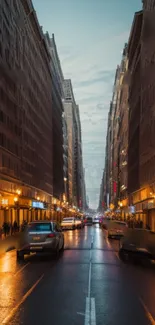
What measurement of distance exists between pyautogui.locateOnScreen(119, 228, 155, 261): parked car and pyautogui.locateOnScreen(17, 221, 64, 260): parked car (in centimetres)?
348

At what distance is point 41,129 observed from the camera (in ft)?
312

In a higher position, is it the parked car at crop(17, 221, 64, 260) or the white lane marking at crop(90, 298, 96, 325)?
the parked car at crop(17, 221, 64, 260)

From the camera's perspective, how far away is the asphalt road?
9.51 m

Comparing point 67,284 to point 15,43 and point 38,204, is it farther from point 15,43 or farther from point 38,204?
point 38,204

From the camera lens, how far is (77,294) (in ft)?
40.6

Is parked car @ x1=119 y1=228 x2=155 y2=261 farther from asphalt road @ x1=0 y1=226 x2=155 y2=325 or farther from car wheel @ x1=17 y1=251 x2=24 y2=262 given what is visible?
car wheel @ x1=17 y1=251 x2=24 y2=262

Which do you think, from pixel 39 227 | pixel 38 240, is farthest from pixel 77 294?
pixel 39 227

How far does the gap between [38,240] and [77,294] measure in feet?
36.8

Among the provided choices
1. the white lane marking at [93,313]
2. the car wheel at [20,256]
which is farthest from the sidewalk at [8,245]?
the white lane marking at [93,313]

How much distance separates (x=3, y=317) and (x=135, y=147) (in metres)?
75.1

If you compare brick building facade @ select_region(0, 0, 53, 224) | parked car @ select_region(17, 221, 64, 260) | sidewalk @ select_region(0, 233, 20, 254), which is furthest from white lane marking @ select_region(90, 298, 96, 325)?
brick building facade @ select_region(0, 0, 53, 224)

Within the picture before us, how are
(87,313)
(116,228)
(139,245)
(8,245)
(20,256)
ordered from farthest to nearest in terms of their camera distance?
(116,228) → (8,245) → (20,256) → (139,245) → (87,313)

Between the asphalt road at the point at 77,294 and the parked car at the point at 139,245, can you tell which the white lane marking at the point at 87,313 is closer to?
the asphalt road at the point at 77,294

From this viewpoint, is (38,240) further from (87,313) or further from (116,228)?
(116,228)
